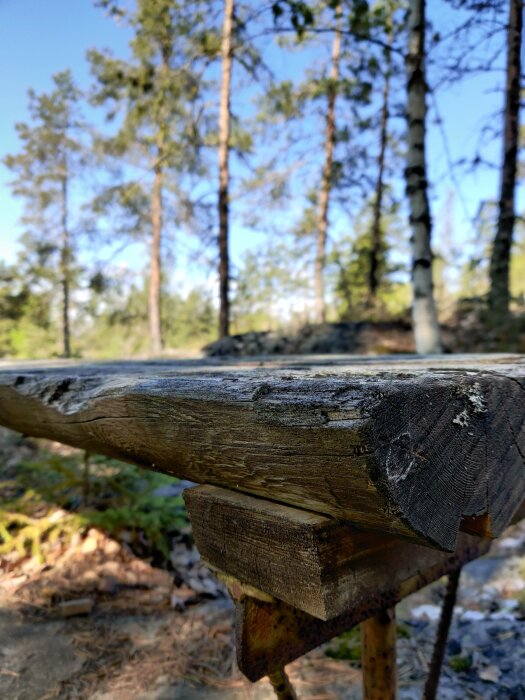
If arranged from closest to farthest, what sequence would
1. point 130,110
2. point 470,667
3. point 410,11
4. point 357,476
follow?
point 357,476 < point 470,667 < point 410,11 < point 130,110

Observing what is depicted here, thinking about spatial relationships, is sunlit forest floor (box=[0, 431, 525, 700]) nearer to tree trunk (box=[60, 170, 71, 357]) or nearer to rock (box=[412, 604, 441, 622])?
rock (box=[412, 604, 441, 622])

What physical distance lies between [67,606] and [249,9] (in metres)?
11.7

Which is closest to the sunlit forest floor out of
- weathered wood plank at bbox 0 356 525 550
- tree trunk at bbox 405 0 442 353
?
weathered wood plank at bbox 0 356 525 550

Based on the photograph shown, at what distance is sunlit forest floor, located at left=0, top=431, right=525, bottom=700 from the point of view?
8.07ft

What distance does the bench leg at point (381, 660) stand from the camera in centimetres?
150

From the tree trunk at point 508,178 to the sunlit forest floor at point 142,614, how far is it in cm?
574

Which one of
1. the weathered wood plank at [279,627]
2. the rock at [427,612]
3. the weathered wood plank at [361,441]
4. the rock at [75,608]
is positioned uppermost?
the weathered wood plank at [361,441]

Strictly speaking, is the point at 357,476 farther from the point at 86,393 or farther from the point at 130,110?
the point at 130,110

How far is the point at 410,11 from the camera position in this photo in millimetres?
6801

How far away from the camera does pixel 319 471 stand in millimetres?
713

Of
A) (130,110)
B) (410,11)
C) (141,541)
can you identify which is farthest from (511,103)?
(141,541)

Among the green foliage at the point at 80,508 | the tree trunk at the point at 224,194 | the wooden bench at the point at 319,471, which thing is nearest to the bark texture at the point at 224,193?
the tree trunk at the point at 224,194

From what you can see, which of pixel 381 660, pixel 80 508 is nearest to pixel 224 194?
pixel 80 508

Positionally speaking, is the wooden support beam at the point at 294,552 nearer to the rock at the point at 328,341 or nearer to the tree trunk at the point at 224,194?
the rock at the point at 328,341
